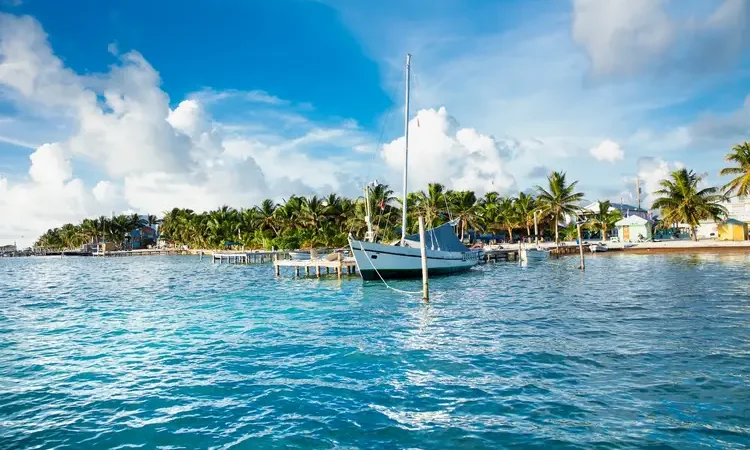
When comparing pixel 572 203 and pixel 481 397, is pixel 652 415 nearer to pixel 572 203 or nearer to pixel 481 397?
pixel 481 397

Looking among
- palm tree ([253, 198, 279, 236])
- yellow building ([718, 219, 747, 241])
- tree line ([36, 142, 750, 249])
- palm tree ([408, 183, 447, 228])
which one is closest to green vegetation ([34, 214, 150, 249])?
tree line ([36, 142, 750, 249])

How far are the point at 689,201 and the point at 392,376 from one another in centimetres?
5926

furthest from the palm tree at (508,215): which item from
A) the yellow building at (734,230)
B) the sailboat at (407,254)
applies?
the sailboat at (407,254)

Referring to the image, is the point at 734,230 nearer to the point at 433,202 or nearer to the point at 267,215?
the point at 433,202

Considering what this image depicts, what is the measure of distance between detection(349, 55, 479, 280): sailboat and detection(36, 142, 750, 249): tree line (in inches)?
461

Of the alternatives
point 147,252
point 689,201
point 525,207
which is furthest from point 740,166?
point 147,252

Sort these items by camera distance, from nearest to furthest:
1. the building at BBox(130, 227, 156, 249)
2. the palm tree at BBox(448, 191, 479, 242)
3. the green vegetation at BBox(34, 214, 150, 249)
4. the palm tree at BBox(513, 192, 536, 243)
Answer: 1. the palm tree at BBox(448, 191, 479, 242)
2. the palm tree at BBox(513, 192, 536, 243)
3. the green vegetation at BBox(34, 214, 150, 249)
4. the building at BBox(130, 227, 156, 249)

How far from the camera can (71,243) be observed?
157m

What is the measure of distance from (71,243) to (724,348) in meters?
182

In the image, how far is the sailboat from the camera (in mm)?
32406

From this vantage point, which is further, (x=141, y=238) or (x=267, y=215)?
(x=141, y=238)

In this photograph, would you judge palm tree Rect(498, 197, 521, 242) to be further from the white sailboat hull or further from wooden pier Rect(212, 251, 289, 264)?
the white sailboat hull

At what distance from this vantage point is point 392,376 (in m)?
11.3

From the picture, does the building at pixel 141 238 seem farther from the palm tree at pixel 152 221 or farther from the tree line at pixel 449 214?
the tree line at pixel 449 214
